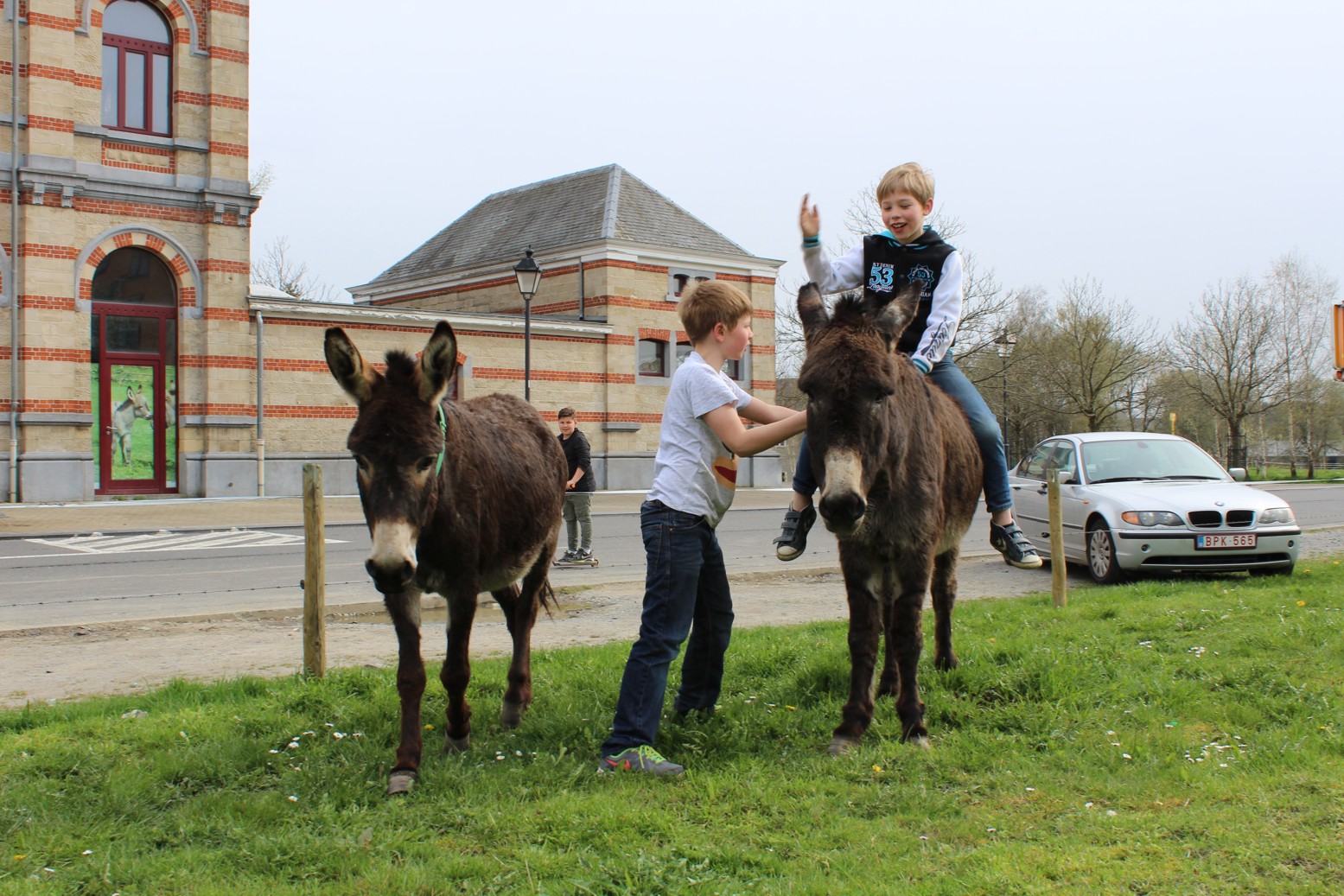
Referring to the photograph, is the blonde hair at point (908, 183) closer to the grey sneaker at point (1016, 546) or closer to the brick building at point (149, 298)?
the grey sneaker at point (1016, 546)

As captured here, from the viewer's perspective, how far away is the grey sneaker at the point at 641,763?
4.66 meters

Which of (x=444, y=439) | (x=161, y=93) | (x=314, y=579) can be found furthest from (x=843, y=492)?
(x=161, y=93)

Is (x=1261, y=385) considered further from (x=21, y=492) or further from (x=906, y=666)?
(x=906, y=666)

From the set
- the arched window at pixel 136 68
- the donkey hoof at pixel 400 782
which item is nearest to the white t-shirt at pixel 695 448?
the donkey hoof at pixel 400 782

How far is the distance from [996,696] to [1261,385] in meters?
54.5

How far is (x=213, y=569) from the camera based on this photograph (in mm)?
13898

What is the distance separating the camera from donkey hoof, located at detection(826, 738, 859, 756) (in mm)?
4945

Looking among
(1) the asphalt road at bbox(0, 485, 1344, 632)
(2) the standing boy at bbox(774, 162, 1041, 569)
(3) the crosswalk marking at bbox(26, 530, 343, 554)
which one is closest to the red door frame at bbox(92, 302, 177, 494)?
(1) the asphalt road at bbox(0, 485, 1344, 632)

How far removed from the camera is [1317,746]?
490 centimetres

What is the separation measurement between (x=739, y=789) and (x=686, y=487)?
1299mm

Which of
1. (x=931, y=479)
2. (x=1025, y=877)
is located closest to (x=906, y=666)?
(x=931, y=479)

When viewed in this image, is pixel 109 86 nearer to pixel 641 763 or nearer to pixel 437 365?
pixel 437 365

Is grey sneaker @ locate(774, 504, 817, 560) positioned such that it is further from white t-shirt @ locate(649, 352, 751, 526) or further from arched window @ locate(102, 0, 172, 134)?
arched window @ locate(102, 0, 172, 134)

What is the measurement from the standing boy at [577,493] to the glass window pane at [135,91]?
17.7 m
